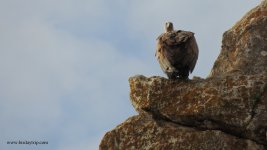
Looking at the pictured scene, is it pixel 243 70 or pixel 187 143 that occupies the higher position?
pixel 243 70

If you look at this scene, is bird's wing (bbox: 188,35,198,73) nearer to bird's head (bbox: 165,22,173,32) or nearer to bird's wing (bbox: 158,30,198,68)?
bird's wing (bbox: 158,30,198,68)

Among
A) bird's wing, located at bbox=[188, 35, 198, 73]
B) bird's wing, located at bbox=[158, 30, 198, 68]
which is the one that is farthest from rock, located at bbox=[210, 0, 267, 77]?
bird's wing, located at bbox=[158, 30, 198, 68]

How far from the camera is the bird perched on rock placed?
826 inches

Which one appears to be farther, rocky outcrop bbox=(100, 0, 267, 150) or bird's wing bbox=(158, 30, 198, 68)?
bird's wing bbox=(158, 30, 198, 68)

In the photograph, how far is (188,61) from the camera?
21.5m

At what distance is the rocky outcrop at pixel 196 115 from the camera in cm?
1998

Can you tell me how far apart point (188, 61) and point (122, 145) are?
330 cm

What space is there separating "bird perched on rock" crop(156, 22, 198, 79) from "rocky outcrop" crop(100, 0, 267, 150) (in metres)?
0.42

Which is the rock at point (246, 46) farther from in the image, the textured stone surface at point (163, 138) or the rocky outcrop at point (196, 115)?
the textured stone surface at point (163, 138)

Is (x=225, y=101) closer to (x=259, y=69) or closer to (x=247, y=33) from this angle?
(x=259, y=69)

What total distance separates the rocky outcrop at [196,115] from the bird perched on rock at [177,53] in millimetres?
423

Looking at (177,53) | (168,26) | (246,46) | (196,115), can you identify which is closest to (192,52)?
(177,53)

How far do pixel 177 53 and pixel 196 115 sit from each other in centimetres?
196

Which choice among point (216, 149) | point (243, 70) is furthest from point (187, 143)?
point (243, 70)
